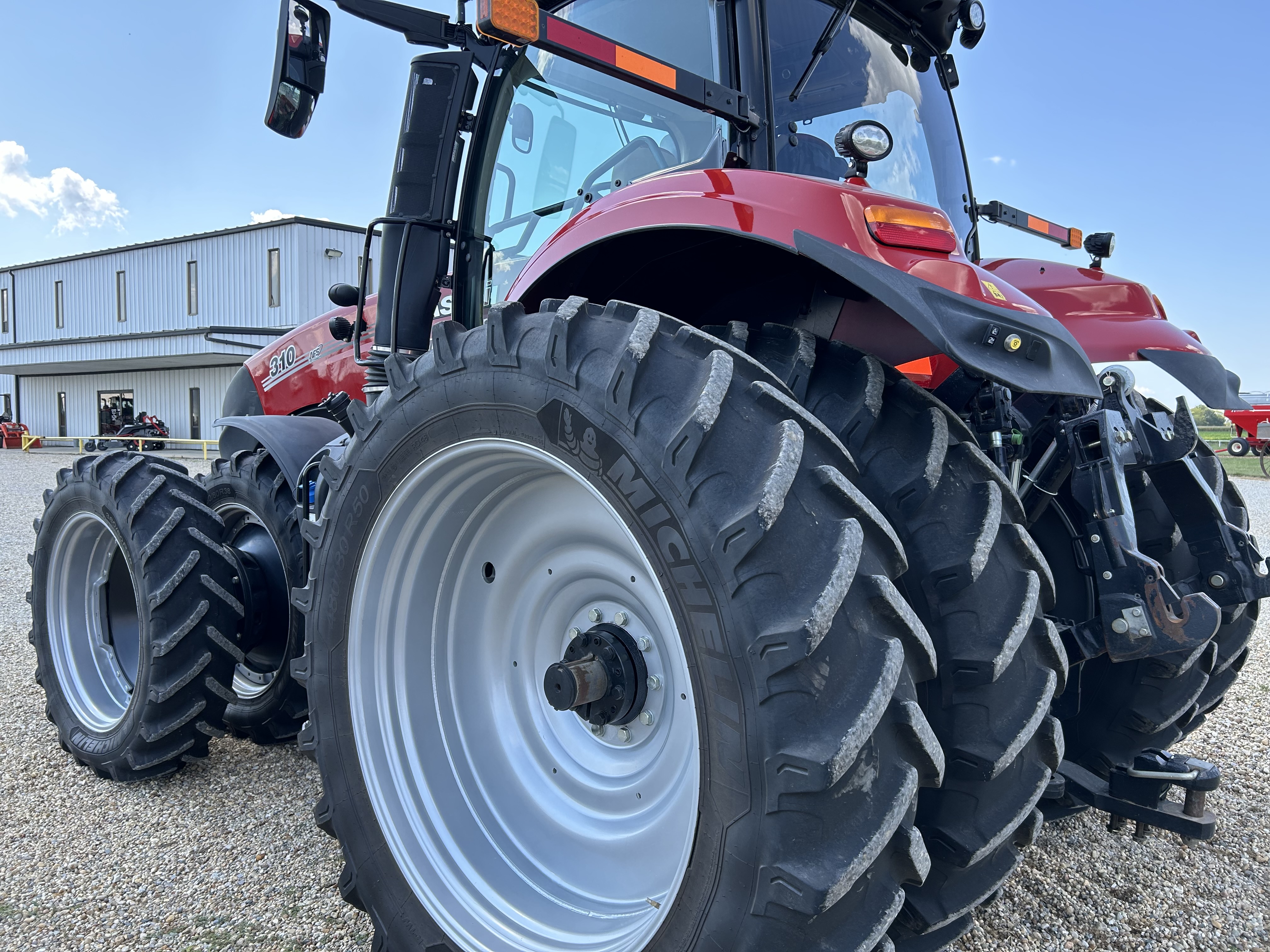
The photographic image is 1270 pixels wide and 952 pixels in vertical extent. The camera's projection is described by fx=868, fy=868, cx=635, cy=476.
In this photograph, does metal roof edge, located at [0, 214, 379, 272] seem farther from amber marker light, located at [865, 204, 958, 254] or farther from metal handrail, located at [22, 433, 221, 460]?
amber marker light, located at [865, 204, 958, 254]

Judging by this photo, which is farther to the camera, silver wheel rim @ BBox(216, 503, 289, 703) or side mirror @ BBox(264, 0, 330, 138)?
silver wheel rim @ BBox(216, 503, 289, 703)

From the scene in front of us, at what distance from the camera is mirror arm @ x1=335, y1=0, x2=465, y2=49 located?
2.56 metres

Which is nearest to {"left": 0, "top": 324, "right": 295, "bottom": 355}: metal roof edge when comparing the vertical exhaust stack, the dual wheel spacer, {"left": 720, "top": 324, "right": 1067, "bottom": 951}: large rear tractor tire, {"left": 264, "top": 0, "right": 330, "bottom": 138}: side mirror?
the vertical exhaust stack

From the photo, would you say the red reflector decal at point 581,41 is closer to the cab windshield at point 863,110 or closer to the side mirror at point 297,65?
the cab windshield at point 863,110

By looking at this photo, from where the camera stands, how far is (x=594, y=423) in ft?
4.89

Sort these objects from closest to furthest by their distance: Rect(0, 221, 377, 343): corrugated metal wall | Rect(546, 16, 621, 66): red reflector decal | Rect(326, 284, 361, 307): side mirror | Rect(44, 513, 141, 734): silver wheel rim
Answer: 1. Rect(546, 16, 621, 66): red reflector decal
2. Rect(44, 513, 141, 734): silver wheel rim
3. Rect(326, 284, 361, 307): side mirror
4. Rect(0, 221, 377, 343): corrugated metal wall

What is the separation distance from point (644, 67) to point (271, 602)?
2199 millimetres

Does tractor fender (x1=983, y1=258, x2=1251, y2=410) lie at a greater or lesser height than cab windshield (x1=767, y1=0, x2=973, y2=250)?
lesser

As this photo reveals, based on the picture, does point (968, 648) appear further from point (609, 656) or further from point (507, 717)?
point (507, 717)

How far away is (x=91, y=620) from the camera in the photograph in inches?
130

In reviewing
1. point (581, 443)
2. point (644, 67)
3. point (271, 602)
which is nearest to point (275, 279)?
point (271, 602)

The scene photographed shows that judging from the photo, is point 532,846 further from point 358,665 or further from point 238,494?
point 238,494

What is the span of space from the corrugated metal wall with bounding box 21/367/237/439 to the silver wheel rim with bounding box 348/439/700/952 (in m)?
27.0

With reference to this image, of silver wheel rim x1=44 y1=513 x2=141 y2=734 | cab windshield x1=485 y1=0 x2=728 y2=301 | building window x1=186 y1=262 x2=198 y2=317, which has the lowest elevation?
building window x1=186 y1=262 x2=198 y2=317
